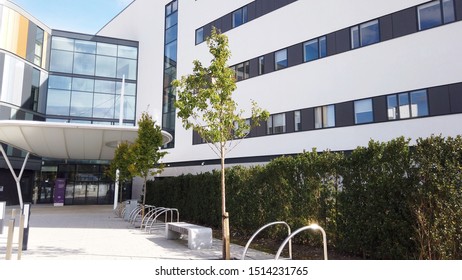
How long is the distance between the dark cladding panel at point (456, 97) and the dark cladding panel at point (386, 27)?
3.63 m

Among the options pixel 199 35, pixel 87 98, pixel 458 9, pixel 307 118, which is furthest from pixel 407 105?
pixel 87 98

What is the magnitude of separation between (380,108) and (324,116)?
2.95 meters

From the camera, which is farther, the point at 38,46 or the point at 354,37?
the point at 38,46

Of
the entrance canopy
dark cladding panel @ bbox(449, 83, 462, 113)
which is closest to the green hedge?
dark cladding panel @ bbox(449, 83, 462, 113)

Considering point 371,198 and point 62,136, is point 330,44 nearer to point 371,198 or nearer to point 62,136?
point 371,198

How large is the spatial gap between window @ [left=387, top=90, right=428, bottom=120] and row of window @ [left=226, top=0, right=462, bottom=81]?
2.70 metres

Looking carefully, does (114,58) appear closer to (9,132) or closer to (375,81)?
(9,132)

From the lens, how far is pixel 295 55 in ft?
67.1

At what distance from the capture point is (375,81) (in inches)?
659

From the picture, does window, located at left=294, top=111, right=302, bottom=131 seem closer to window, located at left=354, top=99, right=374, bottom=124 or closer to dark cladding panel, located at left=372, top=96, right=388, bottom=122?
window, located at left=354, top=99, right=374, bottom=124

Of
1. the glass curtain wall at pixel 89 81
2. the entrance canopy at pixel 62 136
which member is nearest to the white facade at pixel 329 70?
the entrance canopy at pixel 62 136

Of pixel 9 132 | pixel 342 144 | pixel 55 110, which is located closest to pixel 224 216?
pixel 342 144

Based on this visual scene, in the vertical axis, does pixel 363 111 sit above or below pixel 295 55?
below

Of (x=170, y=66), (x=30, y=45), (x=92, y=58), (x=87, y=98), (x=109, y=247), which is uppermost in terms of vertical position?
(x=92, y=58)
